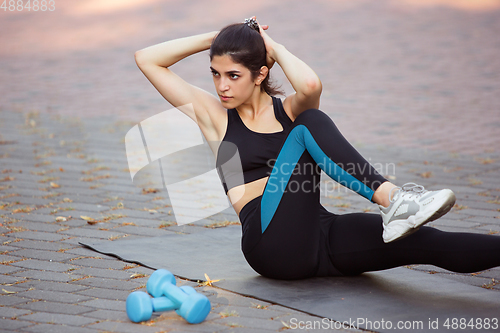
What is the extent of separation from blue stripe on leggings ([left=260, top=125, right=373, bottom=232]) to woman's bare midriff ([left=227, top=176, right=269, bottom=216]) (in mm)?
244

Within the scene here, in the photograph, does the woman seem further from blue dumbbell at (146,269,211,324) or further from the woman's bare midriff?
blue dumbbell at (146,269,211,324)

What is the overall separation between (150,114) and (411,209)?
21.1 ft

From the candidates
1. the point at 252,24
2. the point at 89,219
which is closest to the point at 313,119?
the point at 252,24

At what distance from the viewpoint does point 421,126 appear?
7.50 m

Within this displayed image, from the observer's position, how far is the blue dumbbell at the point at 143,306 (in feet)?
7.63

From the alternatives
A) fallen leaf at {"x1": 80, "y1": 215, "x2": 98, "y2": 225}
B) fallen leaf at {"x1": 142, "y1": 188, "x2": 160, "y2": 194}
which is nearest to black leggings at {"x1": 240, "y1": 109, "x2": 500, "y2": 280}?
fallen leaf at {"x1": 80, "y1": 215, "x2": 98, "y2": 225}

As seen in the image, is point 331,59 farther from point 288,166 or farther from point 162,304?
point 162,304

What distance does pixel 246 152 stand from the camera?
2.94 m

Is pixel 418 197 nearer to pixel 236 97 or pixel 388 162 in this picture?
pixel 236 97

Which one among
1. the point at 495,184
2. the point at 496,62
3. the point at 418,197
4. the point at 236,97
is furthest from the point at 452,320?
the point at 496,62

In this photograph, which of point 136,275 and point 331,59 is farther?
point 331,59

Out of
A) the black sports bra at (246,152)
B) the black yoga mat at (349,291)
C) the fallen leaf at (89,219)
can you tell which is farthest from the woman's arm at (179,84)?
the fallen leaf at (89,219)

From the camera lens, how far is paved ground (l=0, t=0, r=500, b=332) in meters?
2.81

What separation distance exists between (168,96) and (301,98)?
785 millimetres
